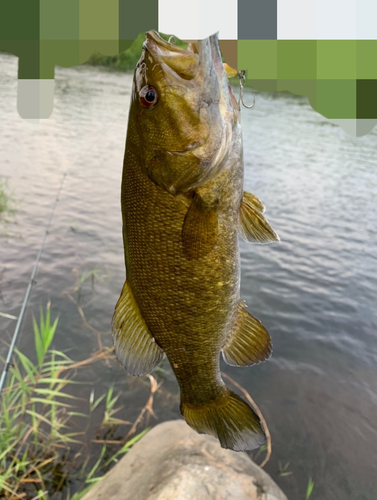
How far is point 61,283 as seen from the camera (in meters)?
6.82

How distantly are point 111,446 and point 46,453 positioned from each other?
69 centimetres

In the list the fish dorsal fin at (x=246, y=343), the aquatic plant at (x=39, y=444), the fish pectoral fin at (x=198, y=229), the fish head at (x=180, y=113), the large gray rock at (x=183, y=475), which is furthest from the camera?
the aquatic plant at (x=39, y=444)

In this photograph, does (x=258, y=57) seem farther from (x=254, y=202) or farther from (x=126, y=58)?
(x=126, y=58)

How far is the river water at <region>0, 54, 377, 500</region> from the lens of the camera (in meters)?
5.14

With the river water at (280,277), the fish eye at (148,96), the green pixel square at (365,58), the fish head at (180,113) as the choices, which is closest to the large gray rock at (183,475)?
the river water at (280,277)

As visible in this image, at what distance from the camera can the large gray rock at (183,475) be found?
9.93 feet

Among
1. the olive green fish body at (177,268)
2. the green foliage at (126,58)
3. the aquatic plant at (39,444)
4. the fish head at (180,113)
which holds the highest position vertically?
the green foliage at (126,58)

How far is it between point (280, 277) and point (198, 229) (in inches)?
266

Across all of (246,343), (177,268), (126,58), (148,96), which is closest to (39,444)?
(246,343)

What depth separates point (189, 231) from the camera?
63.5 inches

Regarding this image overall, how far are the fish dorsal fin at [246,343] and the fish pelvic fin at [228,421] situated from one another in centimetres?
19

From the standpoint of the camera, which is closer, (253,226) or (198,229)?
(198,229)

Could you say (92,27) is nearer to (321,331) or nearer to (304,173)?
(321,331)

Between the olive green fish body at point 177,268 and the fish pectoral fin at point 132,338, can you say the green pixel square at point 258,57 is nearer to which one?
the olive green fish body at point 177,268
